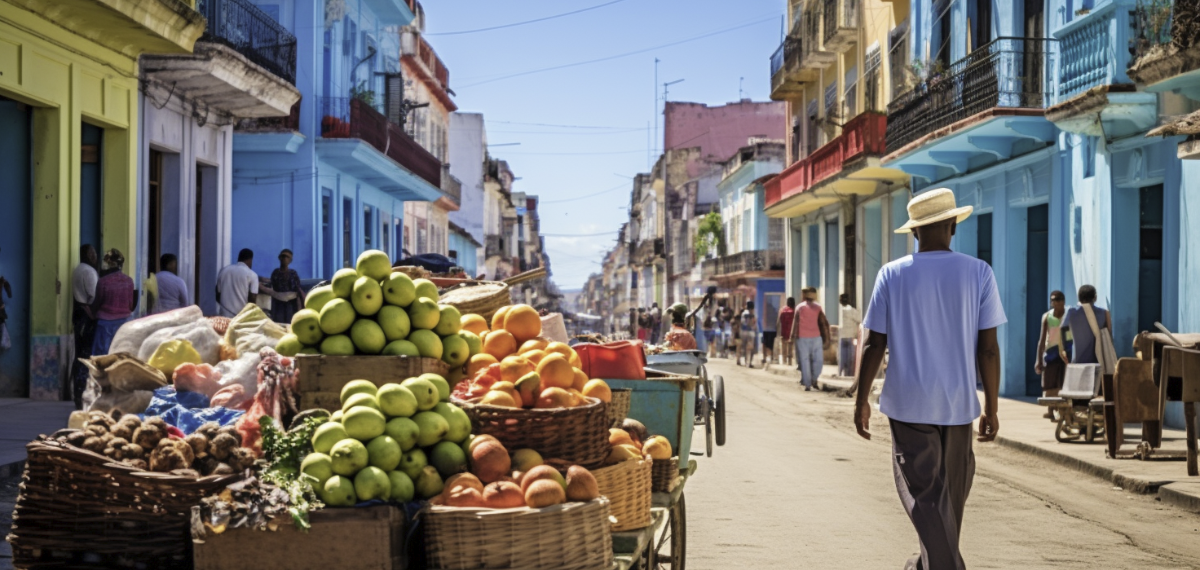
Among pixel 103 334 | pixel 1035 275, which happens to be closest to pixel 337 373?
pixel 103 334

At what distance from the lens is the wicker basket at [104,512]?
3955 mm

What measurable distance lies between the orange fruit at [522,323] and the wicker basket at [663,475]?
32.2 inches

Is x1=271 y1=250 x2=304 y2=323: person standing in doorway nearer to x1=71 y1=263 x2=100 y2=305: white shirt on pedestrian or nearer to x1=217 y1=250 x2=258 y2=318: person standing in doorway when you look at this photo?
x1=217 y1=250 x2=258 y2=318: person standing in doorway

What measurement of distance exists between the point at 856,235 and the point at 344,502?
25941mm

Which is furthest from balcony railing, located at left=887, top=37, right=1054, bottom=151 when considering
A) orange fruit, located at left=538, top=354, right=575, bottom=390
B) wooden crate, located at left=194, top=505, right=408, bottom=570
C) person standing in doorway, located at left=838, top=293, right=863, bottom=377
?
wooden crate, located at left=194, top=505, right=408, bottom=570

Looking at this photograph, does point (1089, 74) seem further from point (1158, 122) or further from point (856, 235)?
point (856, 235)

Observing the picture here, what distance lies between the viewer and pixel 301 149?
23.8 metres

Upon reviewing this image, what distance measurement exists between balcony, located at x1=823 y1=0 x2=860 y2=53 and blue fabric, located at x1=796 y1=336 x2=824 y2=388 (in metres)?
8.64

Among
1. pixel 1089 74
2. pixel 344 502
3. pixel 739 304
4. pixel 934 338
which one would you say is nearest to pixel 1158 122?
pixel 1089 74

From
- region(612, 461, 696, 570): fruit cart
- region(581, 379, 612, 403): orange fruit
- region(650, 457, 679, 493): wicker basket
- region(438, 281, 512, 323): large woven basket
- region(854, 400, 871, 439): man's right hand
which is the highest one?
region(438, 281, 512, 323): large woven basket

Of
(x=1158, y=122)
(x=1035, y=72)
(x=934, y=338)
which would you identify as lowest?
(x=934, y=338)

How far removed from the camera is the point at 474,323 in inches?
236

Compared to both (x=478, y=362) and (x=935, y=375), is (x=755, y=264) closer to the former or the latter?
(x=935, y=375)

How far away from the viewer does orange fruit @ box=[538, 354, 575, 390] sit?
499cm
